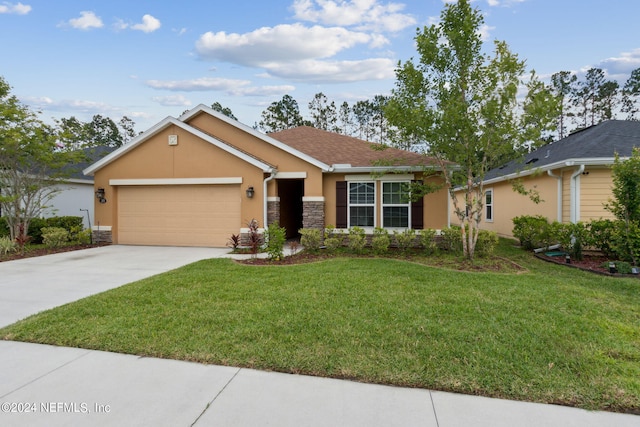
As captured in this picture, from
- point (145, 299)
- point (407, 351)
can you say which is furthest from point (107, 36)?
point (407, 351)

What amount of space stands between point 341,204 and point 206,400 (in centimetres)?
875

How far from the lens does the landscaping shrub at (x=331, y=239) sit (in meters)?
9.93

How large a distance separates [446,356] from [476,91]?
22.4 feet

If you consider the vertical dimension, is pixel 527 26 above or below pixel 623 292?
above

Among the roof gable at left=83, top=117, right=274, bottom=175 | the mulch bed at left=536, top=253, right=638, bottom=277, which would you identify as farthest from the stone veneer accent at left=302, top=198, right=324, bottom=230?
the mulch bed at left=536, top=253, right=638, bottom=277

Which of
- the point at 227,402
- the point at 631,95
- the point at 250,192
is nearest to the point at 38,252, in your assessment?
the point at 250,192

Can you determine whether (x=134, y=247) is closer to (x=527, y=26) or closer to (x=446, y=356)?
(x=446, y=356)

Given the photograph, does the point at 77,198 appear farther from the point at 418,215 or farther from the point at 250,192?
the point at 418,215

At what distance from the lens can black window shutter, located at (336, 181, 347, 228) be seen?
11.1 metres

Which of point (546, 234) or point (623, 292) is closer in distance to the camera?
point (623, 292)

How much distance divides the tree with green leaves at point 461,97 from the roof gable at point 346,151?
4.53 feet

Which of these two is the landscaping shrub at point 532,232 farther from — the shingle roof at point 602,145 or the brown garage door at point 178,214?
the brown garage door at point 178,214

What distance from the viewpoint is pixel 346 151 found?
12.7 m

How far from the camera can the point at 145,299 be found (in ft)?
17.2
